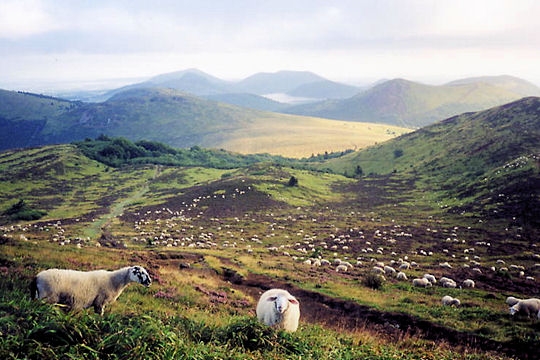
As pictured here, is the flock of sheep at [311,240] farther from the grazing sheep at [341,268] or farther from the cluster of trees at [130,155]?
the cluster of trees at [130,155]

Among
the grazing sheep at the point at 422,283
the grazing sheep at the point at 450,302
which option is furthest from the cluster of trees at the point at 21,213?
the grazing sheep at the point at 450,302

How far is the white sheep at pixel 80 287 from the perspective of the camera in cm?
1168

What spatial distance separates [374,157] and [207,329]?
174766 mm

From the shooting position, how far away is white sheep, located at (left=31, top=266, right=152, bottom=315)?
38.3ft

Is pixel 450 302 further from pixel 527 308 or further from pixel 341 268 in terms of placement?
pixel 341 268

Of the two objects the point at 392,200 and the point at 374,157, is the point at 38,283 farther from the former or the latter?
the point at 374,157

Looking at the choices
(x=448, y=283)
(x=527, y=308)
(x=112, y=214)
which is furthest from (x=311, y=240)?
(x=112, y=214)

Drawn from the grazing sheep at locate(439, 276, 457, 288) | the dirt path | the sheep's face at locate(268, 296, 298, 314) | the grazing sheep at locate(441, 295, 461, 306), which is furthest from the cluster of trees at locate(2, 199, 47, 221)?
the grazing sheep at locate(441, 295, 461, 306)

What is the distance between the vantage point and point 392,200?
94.1 meters

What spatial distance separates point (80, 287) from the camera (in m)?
12.4

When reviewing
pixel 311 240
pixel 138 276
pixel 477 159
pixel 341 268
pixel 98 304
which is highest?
pixel 477 159

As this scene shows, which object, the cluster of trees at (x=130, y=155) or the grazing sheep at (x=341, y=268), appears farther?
the cluster of trees at (x=130, y=155)

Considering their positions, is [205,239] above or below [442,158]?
below

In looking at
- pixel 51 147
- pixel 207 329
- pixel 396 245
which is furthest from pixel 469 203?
pixel 51 147
